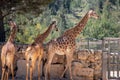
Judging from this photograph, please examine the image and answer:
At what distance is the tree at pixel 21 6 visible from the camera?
358 inches

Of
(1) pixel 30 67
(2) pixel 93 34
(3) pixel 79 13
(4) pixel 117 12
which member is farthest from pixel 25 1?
(3) pixel 79 13

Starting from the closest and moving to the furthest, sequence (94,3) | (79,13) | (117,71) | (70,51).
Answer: (70,51)
(117,71)
(94,3)
(79,13)

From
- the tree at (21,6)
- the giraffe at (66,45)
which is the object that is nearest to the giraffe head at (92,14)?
the giraffe at (66,45)

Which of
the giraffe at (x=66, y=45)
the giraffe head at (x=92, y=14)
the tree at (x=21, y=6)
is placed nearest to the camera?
the giraffe at (x=66, y=45)

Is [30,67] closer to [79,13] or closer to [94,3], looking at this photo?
[94,3]

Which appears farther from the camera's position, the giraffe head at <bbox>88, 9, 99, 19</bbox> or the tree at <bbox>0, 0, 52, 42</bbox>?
the tree at <bbox>0, 0, 52, 42</bbox>

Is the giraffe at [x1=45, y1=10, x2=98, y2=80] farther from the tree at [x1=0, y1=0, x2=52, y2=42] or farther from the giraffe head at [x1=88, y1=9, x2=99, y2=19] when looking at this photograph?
the tree at [x1=0, y1=0, x2=52, y2=42]

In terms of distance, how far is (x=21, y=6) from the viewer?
366 inches

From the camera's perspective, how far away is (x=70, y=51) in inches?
299

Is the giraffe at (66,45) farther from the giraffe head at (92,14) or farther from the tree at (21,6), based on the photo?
the tree at (21,6)

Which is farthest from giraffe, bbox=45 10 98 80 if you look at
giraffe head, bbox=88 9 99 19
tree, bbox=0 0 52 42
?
tree, bbox=0 0 52 42

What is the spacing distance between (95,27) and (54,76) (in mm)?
19207

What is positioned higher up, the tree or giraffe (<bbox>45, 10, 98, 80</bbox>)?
the tree

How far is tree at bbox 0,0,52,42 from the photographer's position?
9102mm
